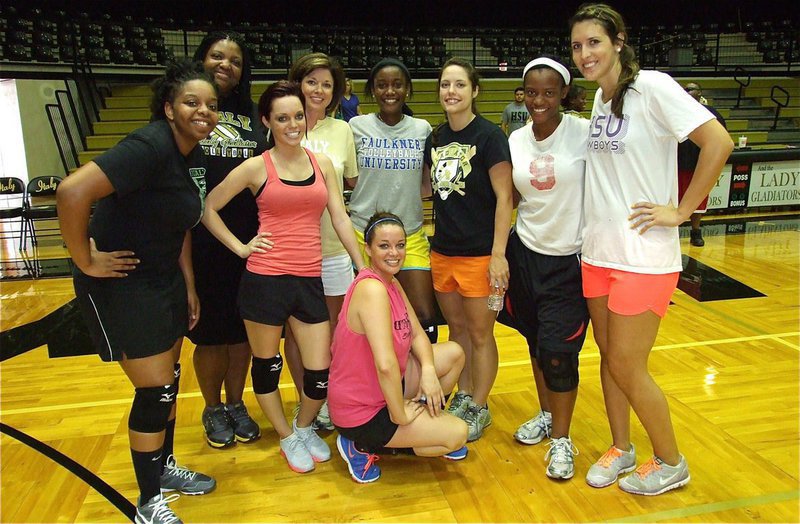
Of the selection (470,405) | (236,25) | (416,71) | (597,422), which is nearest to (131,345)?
(470,405)

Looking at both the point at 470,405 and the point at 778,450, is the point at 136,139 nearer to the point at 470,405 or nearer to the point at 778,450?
the point at 470,405

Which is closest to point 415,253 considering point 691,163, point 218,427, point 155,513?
point 218,427

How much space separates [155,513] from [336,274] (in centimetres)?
125

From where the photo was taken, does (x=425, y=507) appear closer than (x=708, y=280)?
Yes

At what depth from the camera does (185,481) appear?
2504mm

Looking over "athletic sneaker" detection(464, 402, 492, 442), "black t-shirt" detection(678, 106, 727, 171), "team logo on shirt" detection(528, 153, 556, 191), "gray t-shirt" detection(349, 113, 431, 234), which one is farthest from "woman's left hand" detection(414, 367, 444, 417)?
"black t-shirt" detection(678, 106, 727, 171)

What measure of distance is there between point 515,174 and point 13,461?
8.52 feet

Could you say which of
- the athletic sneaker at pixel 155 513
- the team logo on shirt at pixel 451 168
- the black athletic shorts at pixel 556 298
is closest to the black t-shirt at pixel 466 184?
the team logo on shirt at pixel 451 168

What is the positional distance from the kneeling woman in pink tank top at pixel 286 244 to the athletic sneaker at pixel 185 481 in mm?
354

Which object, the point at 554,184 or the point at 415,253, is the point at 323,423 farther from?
the point at 554,184

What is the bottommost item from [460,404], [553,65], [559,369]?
[460,404]

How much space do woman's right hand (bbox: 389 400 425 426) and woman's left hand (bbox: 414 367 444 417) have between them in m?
0.04

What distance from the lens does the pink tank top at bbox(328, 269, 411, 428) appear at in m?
2.41

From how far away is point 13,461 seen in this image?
2.74m
